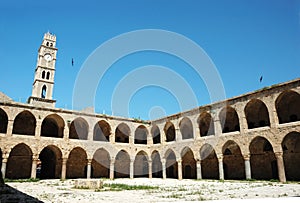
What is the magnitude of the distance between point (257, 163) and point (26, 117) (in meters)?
26.3

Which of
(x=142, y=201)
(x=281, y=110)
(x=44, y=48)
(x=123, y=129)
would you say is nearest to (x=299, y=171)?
(x=281, y=110)

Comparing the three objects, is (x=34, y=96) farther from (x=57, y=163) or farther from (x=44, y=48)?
(x=57, y=163)

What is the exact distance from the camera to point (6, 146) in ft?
78.1

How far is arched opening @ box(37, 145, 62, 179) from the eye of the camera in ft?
92.2

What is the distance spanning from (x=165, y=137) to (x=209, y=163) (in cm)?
627

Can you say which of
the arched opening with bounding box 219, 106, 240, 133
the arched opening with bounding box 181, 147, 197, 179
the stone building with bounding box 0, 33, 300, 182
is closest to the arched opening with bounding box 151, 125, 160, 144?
the stone building with bounding box 0, 33, 300, 182

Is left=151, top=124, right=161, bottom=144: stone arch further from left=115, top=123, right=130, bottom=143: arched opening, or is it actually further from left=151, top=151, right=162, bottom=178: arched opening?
left=115, top=123, right=130, bottom=143: arched opening

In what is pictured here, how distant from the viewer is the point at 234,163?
90.2ft

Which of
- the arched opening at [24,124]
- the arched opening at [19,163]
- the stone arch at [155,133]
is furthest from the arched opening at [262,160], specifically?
the arched opening at [24,124]

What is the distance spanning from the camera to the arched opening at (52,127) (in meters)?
28.9

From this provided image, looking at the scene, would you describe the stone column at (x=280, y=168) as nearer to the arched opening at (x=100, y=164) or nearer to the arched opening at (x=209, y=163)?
the arched opening at (x=209, y=163)

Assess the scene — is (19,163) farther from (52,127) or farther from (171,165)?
(171,165)

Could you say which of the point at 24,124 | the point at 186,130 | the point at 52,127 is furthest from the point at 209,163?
the point at 24,124

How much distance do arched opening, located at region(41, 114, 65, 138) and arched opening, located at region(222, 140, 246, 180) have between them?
62.4 feet
